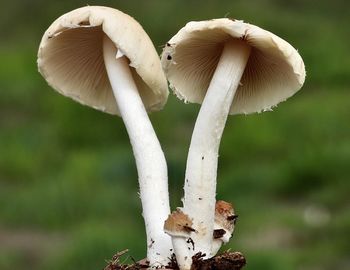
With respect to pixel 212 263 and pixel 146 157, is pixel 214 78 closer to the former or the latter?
pixel 146 157

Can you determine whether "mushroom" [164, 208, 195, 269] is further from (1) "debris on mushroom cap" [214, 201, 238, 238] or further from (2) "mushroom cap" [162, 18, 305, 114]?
(2) "mushroom cap" [162, 18, 305, 114]

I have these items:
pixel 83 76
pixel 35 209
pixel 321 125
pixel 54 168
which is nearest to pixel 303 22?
pixel 321 125

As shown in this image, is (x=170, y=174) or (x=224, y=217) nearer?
(x=224, y=217)

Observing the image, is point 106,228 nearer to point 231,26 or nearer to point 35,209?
point 35,209

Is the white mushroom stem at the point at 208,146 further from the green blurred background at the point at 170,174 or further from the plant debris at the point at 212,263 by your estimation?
the green blurred background at the point at 170,174

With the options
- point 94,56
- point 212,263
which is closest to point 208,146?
point 212,263

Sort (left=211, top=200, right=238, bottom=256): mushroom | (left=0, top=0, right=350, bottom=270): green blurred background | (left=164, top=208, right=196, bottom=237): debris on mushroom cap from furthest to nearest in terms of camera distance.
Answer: (left=0, top=0, right=350, bottom=270): green blurred background → (left=211, top=200, right=238, bottom=256): mushroom → (left=164, top=208, right=196, bottom=237): debris on mushroom cap

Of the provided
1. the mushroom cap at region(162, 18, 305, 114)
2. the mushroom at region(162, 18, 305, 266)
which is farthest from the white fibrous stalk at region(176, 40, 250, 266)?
the mushroom cap at region(162, 18, 305, 114)
